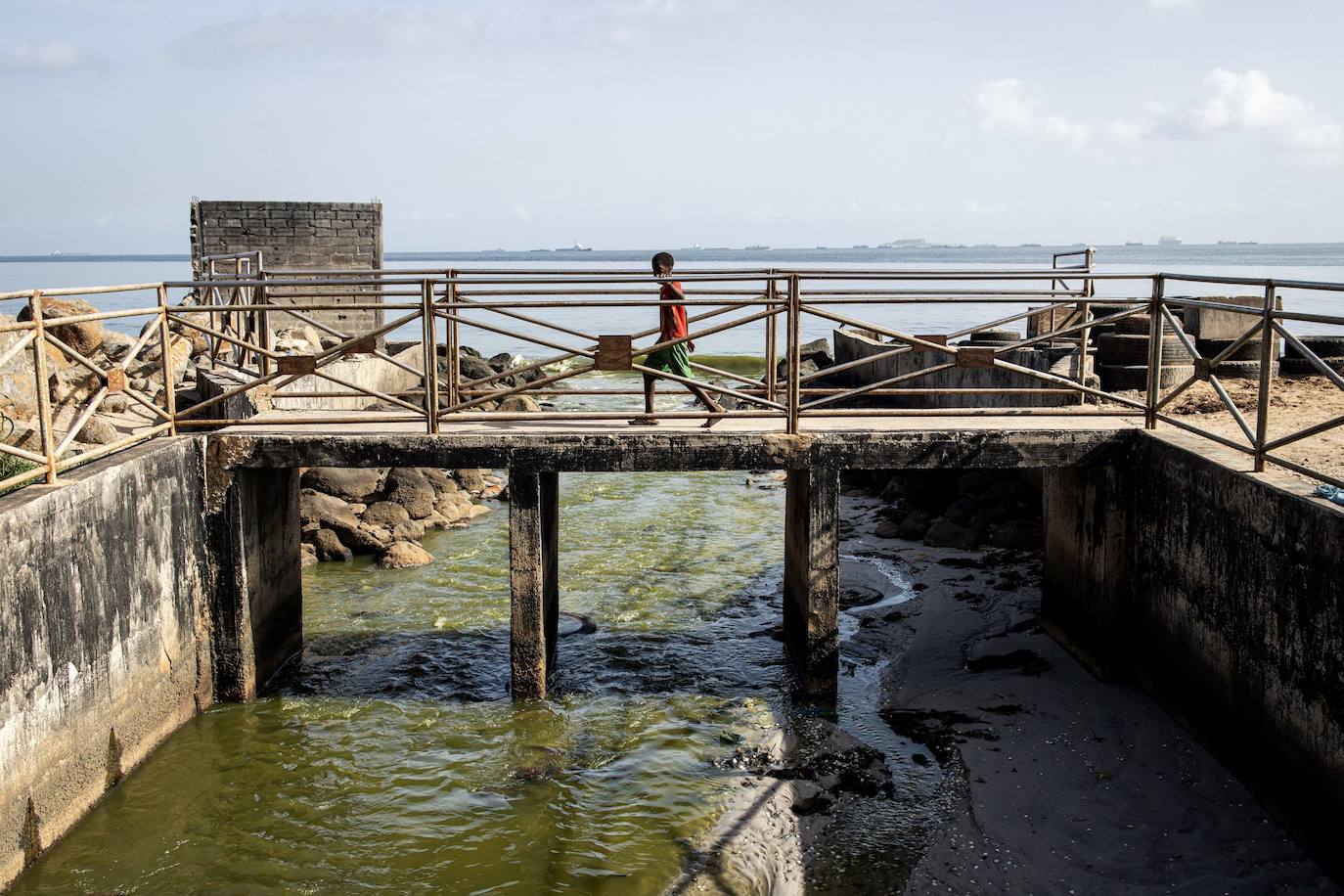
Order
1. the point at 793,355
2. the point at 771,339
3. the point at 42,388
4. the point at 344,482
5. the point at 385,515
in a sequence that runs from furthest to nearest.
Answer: the point at 344,482 → the point at 385,515 → the point at 771,339 → the point at 793,355 → the point at 42,388

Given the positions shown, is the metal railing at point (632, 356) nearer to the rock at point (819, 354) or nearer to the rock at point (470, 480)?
the rock at point (470, 480)

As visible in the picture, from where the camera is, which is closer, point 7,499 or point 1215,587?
point 7,499

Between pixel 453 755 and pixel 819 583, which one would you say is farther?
pixel 819 583

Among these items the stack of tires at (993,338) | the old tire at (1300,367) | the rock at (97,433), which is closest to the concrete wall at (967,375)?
the stack of tires at (993,338)

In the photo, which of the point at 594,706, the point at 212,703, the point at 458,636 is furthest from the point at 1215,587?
the point at 212,703

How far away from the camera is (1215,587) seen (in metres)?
7.15

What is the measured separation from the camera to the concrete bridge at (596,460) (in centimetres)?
848

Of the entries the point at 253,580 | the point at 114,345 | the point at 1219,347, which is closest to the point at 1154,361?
the point at 1219,347

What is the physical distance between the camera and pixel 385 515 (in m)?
14.2

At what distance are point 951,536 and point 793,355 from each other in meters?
4.99

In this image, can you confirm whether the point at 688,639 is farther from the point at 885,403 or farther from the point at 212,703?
the point at 885,403

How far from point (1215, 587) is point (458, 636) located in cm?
644

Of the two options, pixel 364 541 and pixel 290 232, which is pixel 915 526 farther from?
pixel 290 232

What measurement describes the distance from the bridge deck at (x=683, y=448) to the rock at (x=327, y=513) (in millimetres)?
4789
